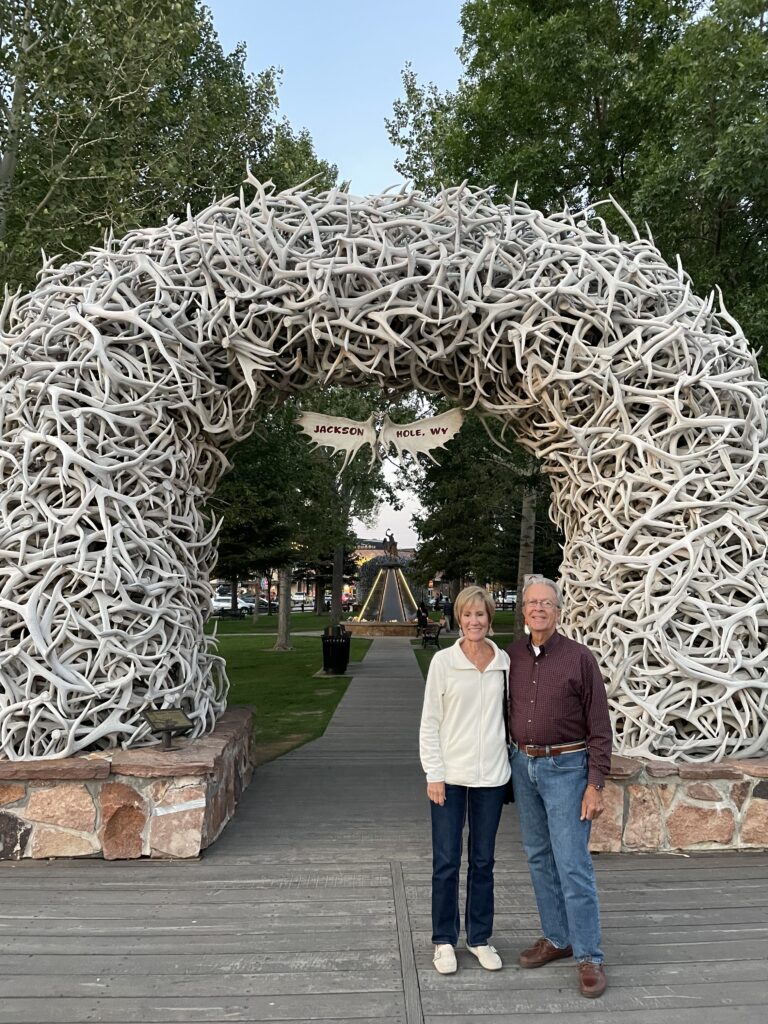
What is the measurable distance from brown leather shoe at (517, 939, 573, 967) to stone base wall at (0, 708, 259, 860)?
2.02 meters

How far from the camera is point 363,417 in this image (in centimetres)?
1686

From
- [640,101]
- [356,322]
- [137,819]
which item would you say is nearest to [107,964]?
[137,819]

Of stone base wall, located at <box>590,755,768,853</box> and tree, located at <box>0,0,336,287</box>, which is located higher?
tree, located at <box>0,0,336,287</box>

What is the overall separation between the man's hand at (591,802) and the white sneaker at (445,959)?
0.79 meters

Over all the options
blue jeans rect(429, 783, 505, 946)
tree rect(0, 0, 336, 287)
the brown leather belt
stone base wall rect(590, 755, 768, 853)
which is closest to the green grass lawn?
stone base wall rect(590, 755, 768, 853)

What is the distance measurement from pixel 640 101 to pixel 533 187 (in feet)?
5.69

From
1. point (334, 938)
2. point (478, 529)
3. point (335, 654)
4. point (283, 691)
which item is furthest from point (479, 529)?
point (334, 938)

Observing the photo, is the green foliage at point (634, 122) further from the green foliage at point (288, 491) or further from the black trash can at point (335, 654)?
the black trash can at point (335, 654)

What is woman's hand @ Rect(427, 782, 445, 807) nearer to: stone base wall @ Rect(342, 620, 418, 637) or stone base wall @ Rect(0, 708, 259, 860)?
stone base wall @ Rect(0, 708, 259, 860)

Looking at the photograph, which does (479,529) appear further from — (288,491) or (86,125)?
(86,125)

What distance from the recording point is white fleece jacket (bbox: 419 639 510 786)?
3.21 m

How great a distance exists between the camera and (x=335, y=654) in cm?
1582

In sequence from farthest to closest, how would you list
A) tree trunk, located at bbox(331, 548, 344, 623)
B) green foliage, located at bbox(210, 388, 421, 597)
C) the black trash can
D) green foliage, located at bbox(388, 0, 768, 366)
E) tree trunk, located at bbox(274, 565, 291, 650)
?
1. tree trunk, located at bbox(331, 548, 344, 623)
2. tree trunk, located at bbox(274, 565, 291, 650)
3. the black trash can
4. green foliage, located at bbox(210, 388, 421, 597)
5. green foliage, located at bbox(388, 0, 768, 366)

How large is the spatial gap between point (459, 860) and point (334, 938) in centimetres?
75
